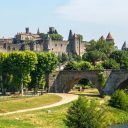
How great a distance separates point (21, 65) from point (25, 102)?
58.7 feet

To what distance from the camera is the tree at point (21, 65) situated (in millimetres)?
96688

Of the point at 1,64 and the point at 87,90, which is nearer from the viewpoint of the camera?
the point at 1,64

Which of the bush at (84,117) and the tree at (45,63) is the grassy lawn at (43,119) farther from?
the tree at (45,63)

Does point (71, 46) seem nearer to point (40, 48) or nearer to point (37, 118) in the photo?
point (40, 48)

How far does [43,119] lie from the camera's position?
66750mm

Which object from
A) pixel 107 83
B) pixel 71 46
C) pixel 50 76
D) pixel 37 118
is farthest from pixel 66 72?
pixel 71 46

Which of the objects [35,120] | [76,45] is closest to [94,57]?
[76,45]

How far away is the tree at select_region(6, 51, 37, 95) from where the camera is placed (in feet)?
317

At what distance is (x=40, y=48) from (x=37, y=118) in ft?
319

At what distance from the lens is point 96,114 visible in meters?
51.1

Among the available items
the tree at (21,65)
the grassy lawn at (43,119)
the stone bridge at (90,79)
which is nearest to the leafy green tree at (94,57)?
the stone bridge at (90,79)

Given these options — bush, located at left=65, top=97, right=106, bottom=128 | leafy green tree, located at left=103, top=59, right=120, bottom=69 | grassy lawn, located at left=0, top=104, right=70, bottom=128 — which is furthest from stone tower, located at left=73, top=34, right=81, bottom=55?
bush, located at left=65, top=97, right=106, bottom=128

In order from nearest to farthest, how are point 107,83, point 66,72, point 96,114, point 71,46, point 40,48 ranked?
1. point 96,114
2. point 107,83
3. point 66,72
4. point 40,48
5. point 71,46

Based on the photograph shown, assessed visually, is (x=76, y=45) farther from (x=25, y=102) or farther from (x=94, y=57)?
(x=25, y=102)
